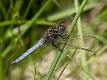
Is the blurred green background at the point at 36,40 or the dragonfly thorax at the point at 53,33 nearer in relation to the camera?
the dragonfly thorax at the point at 53,33

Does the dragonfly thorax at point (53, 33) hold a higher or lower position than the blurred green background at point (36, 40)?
higher

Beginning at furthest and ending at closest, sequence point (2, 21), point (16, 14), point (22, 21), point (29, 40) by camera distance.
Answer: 1. point (29, 40)
2. point (2, 21)
3. point (22, 21)
4. point (16, 14)

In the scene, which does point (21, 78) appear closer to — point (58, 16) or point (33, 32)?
point (33, 32)

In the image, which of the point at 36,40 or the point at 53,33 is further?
the point at 36,40

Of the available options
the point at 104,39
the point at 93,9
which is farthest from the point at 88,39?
the point at 93,9

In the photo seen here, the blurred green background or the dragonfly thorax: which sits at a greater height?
the dragonfly thorax

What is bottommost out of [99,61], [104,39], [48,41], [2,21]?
[99,61]

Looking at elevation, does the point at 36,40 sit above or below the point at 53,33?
below

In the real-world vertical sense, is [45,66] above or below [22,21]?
below
